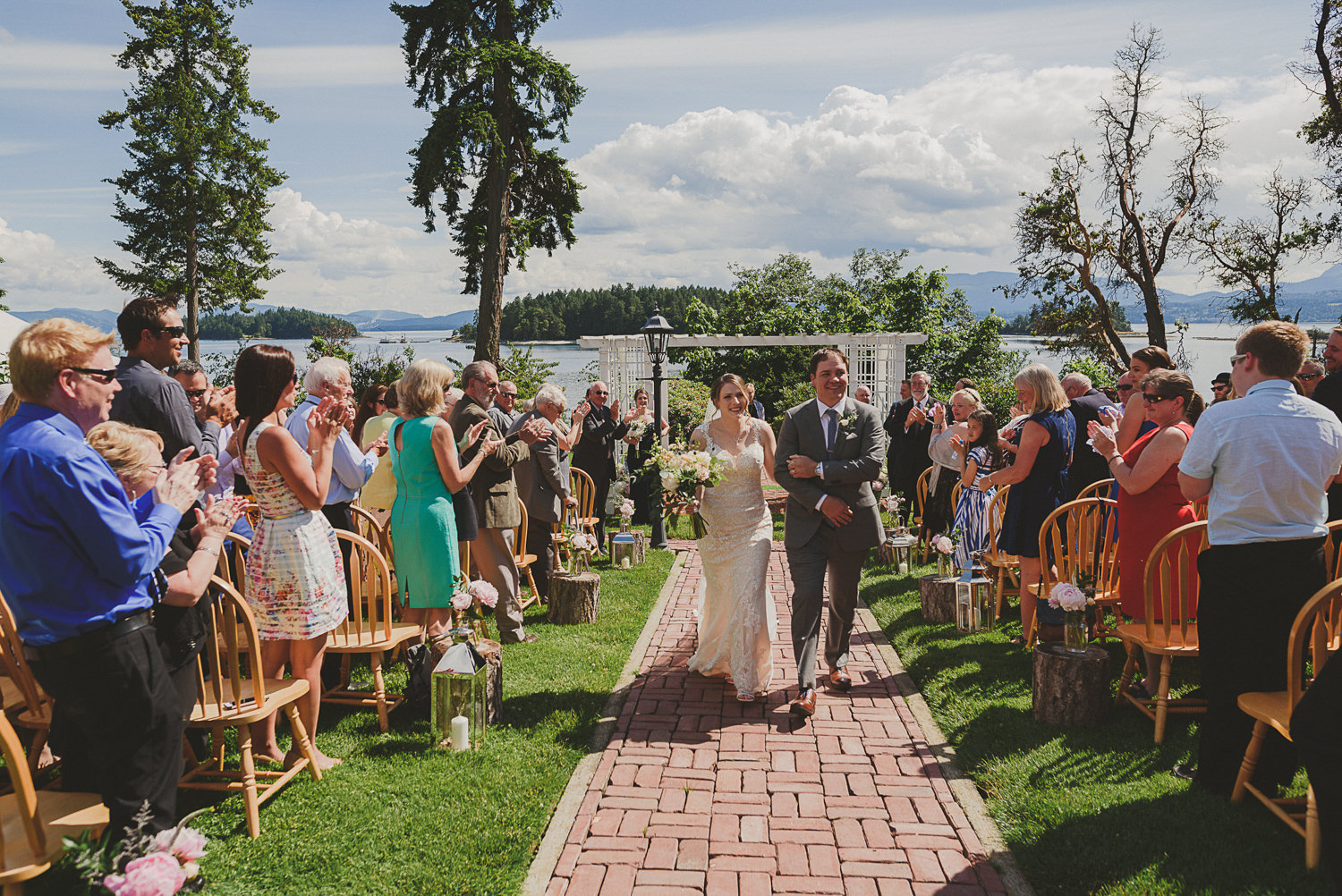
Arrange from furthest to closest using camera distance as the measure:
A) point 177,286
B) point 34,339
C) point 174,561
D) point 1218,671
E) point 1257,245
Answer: point 177,286 → point 1257,245 → point 1218,671 → point 174,561 → point 34,339

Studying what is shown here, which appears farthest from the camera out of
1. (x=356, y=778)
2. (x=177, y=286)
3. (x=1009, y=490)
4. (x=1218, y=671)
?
(x=177, y=286)

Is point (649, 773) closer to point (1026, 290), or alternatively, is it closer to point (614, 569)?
point (614, 569)

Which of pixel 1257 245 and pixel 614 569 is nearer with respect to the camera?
pixel 614 569

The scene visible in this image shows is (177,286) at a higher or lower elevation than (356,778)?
higher

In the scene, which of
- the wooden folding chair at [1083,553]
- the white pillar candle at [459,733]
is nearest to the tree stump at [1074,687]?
the wooden folding chair at [1083,553]

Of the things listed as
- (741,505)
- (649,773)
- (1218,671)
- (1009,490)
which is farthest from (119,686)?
(1009,490)

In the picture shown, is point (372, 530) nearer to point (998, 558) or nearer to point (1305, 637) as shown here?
point (998, 558)

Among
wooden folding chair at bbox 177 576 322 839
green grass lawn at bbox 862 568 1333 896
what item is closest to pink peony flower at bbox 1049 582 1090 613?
green grass lawn at bbox 862 568 1333 896

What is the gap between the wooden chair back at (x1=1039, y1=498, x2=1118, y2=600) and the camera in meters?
5.37

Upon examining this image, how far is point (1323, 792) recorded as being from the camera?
2.78 m

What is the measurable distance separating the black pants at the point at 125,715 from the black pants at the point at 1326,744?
3869mm

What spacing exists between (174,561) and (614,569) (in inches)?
244

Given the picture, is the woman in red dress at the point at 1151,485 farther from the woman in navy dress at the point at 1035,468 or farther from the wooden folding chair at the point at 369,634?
the wooden folding chair at the point at 369,634

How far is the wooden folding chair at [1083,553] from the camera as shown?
532cm
